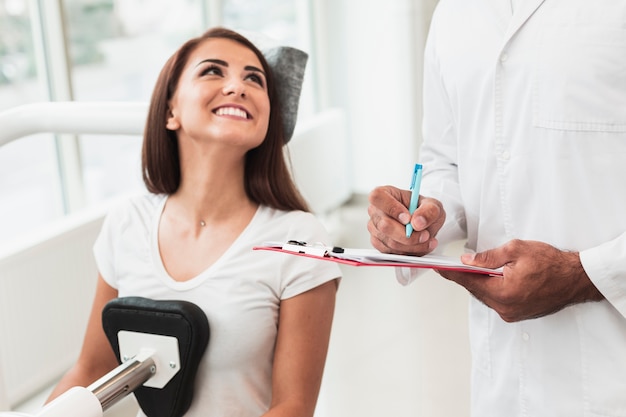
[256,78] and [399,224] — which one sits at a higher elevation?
[256,78]

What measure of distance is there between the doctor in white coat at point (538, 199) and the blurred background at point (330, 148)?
1611 mm

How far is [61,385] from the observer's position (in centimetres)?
174

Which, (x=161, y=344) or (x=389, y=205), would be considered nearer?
(x=389, y=205)

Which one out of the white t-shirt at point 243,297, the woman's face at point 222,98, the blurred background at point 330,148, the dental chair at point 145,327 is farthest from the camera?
the blurred background at point 330,148

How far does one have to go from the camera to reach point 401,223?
1.33 metres

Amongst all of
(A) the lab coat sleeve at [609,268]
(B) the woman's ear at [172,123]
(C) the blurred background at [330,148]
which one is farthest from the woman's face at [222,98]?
(C) the blurred background at [330,148]

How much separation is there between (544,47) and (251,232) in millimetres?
704

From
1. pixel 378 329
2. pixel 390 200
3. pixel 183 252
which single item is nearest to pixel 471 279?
pixel 390 200

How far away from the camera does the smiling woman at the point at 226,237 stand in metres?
1.63

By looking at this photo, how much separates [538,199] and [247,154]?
713mm

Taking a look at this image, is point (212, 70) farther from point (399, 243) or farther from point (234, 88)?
point (399, 243)

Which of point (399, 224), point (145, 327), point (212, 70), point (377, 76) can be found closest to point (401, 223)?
point (399, 224)

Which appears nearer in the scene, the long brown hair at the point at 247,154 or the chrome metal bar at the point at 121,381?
the chrome metal bar at the point at 121,381

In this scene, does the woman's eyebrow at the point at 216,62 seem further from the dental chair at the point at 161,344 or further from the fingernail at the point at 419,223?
the fingernail at the point at 419,223
